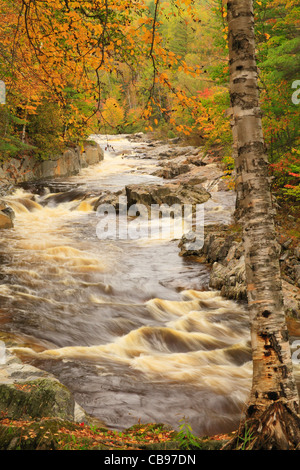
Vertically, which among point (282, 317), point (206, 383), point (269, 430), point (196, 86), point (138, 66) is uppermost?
point (196, 86)

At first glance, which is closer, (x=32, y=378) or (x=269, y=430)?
(x=269, y=430)

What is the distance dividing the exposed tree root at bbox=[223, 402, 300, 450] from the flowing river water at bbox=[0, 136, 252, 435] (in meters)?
1.88

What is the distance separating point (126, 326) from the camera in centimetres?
753

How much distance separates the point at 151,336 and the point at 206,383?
1.79 m

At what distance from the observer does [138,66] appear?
17.9 feet

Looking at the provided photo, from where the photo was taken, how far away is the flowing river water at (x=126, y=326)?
4.97 meters

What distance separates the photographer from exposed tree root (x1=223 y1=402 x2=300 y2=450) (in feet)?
8.87

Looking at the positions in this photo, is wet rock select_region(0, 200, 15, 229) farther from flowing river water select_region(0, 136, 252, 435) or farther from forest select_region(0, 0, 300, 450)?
forest select_region(0, 0, 300, 450)

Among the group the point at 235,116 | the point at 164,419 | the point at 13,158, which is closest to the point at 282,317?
the point at 235,116

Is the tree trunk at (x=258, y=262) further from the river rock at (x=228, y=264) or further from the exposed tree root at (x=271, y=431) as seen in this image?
the river rock at (x=228, y=264)

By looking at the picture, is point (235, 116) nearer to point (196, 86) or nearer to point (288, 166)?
point (288, 166)

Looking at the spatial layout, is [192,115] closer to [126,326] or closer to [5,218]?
[126,326]

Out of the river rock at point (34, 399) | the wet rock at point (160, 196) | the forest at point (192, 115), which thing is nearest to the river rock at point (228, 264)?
the forest at point (192, 115)

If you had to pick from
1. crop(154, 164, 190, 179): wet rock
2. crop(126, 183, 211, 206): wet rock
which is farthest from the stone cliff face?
crop(126, 183, 211, 206): wet rock
